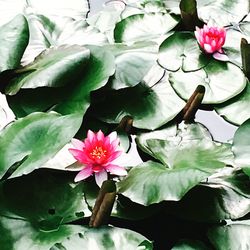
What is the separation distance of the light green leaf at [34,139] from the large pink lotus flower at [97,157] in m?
0.05

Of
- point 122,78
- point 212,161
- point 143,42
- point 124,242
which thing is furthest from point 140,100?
point 124,242

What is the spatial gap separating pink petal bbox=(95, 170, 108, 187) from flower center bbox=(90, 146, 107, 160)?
34mm

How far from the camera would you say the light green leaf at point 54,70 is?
1.44 meters

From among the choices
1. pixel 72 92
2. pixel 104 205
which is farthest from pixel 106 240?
pixel 72 92

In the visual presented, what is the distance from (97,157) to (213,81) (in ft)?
1.44

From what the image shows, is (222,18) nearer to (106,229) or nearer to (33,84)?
(33,84)

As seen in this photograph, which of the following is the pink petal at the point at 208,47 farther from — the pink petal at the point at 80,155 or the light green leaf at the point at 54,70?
the pink petal at the point at 80,155

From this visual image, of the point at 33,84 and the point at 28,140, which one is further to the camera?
the point at 33,84

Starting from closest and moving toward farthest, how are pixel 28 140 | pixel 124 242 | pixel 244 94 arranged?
pixel 124 242, pixel 28 140, pixel 244 94

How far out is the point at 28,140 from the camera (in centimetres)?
131

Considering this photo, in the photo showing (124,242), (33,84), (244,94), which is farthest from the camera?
(244,94)

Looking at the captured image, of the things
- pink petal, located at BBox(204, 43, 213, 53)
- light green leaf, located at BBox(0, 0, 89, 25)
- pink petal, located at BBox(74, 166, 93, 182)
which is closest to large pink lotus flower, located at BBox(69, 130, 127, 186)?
pink petal, located at BBox(74, 166, 93, 182)

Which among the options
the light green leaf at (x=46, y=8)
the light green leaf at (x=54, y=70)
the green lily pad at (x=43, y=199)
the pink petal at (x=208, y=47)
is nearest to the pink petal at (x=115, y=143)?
the green lily pad at (x=43, y=199)

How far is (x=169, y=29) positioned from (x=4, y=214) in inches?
30.9
